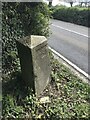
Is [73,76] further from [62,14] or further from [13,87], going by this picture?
[62,14]

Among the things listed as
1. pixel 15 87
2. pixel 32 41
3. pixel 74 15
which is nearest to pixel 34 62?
pixel 32 41

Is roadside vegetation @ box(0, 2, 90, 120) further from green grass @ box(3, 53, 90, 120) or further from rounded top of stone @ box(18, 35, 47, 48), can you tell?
rounded top of stone @ box(18, 35, 47, 48)

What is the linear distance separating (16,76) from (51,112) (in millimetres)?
1430

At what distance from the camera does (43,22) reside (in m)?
7.93

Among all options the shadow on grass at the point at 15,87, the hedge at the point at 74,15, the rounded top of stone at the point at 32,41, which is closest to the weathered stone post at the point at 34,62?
the rounded top of stone at the point at 32,41

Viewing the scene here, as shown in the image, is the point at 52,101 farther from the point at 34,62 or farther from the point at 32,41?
the point at 32,41

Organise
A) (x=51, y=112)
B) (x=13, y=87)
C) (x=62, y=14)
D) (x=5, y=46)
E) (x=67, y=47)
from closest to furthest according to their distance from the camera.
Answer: (x=51, y=112) → (x=13, y=87) → (x=5, y=46) → (x=67, y=47) → (x=62, y=14)

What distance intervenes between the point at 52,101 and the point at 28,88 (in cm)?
49

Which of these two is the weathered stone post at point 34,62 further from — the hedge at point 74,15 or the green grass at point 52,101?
the hedge at point 74,15

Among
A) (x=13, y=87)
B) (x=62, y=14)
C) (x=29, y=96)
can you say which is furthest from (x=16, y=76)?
(x=62, y=14)

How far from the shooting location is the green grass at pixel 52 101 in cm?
558

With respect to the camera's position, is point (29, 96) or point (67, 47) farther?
point (67, 47)

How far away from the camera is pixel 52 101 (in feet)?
20.0

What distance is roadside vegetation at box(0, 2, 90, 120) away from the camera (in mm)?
5641
